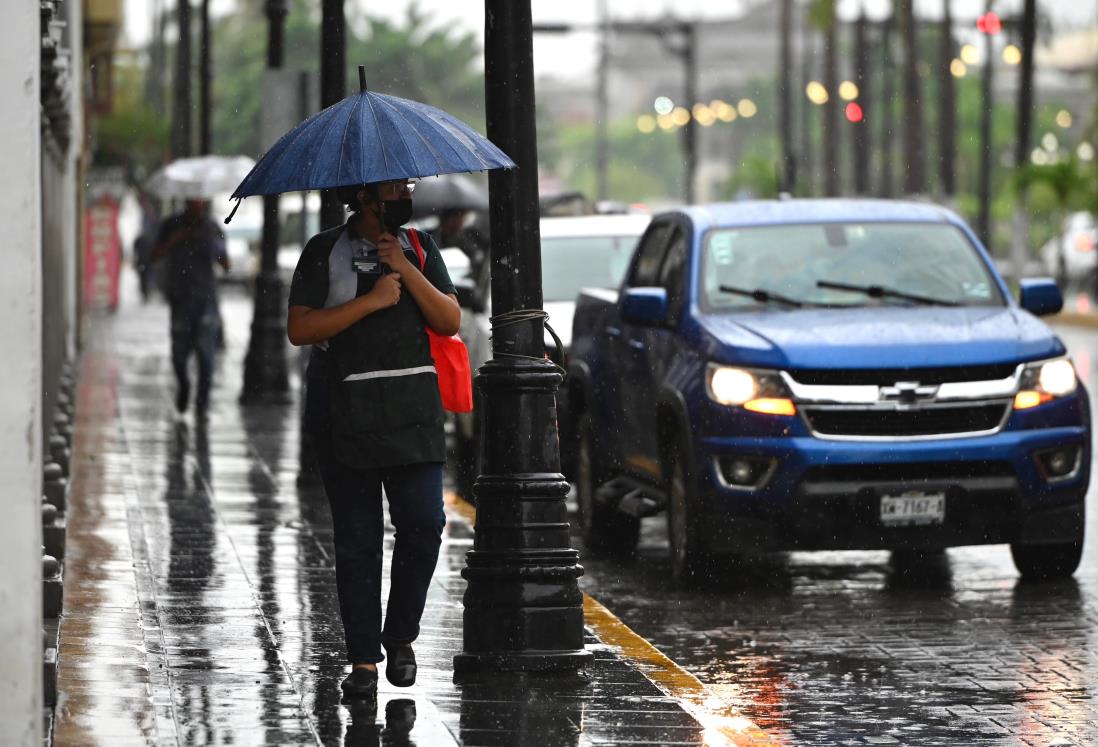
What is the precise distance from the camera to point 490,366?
27.8 feet

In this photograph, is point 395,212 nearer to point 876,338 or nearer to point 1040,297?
point 876,338

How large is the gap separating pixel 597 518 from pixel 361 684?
5.14 m

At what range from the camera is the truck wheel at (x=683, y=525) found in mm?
10969

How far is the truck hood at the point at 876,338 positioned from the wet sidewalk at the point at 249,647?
1.49m

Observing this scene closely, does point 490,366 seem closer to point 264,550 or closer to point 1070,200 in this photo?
point 264,550

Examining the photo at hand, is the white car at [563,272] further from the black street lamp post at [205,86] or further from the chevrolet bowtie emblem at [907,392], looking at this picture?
the black street lamp post at [205,86]

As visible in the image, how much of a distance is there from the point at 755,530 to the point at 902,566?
150 centimetres

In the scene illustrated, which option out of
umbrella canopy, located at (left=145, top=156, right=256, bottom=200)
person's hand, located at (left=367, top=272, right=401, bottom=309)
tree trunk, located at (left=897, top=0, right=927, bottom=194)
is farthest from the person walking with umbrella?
tree trunk, located at (left=897, top=0, right=927, bottom=194)

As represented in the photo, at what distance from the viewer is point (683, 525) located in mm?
11148

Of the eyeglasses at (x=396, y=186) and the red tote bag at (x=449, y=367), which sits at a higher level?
the eyeglasses at (x=396, y=186)

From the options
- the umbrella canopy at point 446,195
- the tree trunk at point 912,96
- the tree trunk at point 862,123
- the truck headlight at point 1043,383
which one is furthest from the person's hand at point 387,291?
the tree trunk at point 862,123

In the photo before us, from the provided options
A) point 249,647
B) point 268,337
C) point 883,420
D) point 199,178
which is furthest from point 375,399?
point 199,178

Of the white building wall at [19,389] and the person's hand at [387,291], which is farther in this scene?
the person's hand at [387,291]

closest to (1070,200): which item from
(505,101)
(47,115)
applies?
(47,115)
